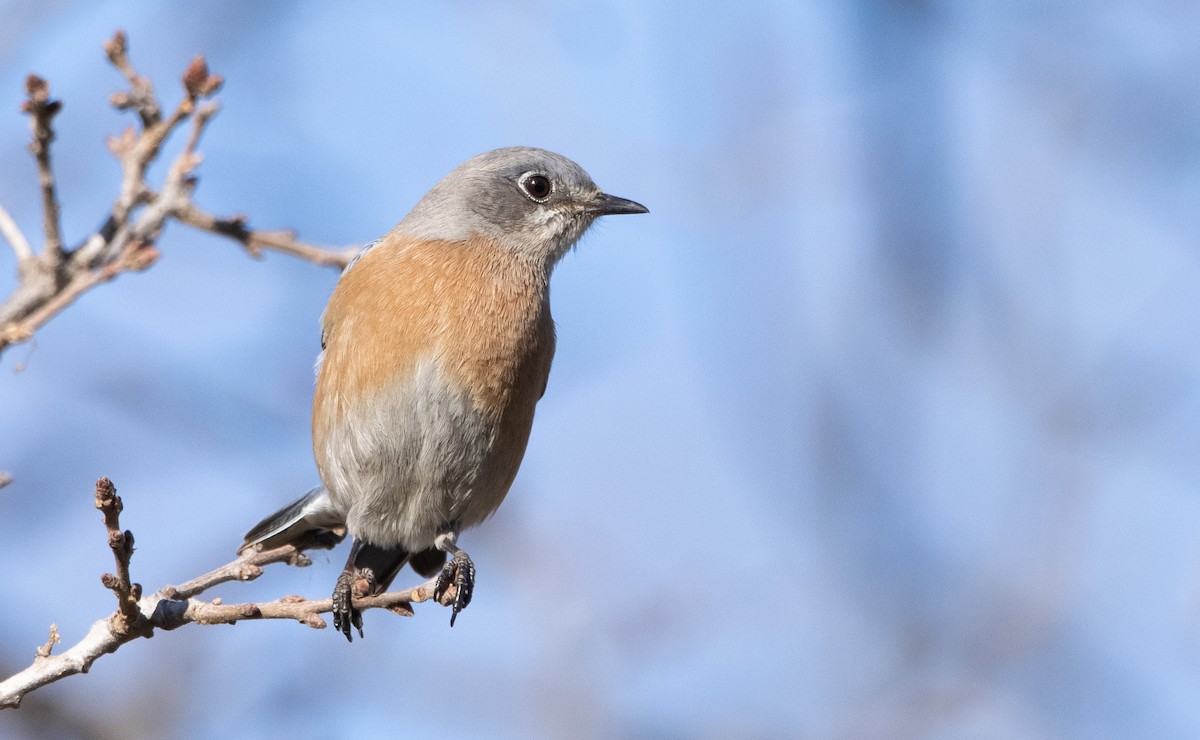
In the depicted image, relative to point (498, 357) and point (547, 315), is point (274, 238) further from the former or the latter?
point (547, 315)

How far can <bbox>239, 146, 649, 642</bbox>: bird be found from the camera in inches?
193

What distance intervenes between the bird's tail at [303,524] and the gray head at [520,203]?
51.8 inches

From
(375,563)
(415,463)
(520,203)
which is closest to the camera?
(415,463)

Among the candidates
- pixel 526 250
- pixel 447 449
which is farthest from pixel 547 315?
pixel 447 449

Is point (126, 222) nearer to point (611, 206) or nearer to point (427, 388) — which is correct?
point (427, 388)

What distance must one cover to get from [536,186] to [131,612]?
3199mm

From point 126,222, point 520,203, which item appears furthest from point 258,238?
point 520,203

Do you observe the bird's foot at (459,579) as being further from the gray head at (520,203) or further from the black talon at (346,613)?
the gray head at (520,203)

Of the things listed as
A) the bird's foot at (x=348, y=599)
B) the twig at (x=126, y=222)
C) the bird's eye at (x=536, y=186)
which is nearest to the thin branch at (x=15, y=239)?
the twig at (x=126, y=222)

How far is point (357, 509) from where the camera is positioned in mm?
5234

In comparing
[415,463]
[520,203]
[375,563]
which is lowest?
[375,563]

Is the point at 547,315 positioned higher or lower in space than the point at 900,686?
higher

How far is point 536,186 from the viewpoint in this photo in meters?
5.93

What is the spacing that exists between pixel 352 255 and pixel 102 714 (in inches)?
120
